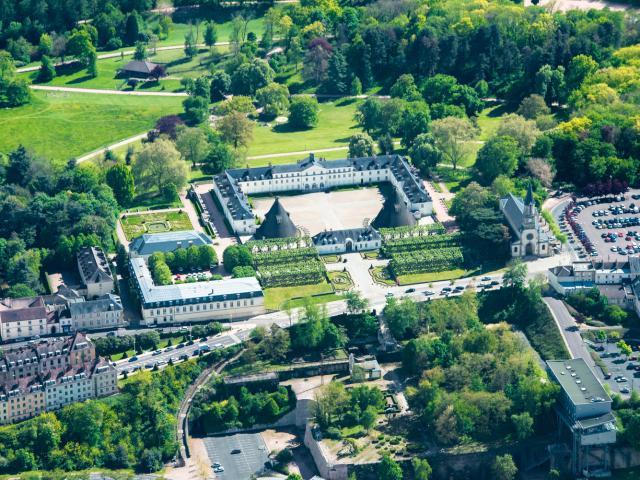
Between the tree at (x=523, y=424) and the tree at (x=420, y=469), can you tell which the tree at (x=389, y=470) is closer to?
the tree at (x=420, y=469)

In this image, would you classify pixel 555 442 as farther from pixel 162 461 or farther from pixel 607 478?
pixel 162 461

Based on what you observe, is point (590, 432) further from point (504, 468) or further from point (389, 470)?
point (389, 470)

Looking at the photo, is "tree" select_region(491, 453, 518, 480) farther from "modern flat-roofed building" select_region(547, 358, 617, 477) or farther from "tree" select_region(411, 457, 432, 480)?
"tree" select_region(411, 457, 432, 480)

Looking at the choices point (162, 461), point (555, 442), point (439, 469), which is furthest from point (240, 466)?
point (555, 442)

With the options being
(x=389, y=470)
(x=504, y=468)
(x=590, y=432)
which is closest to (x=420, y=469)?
(x=389, y=470)

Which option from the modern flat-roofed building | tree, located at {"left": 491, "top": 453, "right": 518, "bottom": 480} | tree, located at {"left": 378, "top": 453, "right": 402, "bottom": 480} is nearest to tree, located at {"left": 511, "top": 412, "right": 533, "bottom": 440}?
tree, located at {"left": 491, "top": 453, "right": 518, "bottom": 480}

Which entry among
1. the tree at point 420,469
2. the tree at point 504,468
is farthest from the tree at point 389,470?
the tree at point 504,468
